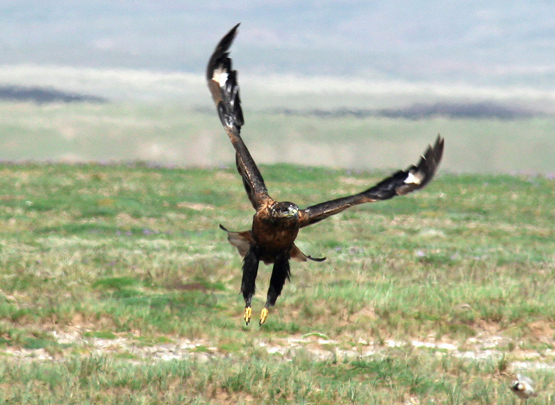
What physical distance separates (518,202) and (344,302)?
2089cm

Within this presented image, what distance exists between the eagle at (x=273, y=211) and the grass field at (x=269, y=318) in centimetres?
175

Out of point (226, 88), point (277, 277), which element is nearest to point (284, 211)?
point (277, 277)

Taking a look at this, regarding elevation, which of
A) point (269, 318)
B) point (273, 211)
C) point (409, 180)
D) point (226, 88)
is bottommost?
point (269, 318)

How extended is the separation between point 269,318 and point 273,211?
5.98 m

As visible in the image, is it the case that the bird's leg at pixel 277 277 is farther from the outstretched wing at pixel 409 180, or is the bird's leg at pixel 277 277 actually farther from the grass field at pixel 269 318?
the grass field at pixel 269 318

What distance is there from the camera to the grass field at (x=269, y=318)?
8.32 metres

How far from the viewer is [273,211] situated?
618 centimetres

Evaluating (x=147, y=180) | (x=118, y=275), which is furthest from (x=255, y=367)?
(x=147, y=180)

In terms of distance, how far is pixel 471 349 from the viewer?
37.2 feet

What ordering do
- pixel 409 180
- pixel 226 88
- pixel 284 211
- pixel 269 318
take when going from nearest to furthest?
pixel 284 211 < pixel 409 180 < pixel 226 88 < pixel 269 318

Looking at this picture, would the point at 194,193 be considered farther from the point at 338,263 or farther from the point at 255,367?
the point at 255,367

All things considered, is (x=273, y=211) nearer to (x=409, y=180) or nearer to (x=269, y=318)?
(x=409, y=180)

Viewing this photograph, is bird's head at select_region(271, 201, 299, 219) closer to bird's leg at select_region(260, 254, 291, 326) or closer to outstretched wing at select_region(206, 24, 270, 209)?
bird's leg at select_region(260, 254, 291, 326)

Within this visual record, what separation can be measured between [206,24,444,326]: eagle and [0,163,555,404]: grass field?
1751 mm
